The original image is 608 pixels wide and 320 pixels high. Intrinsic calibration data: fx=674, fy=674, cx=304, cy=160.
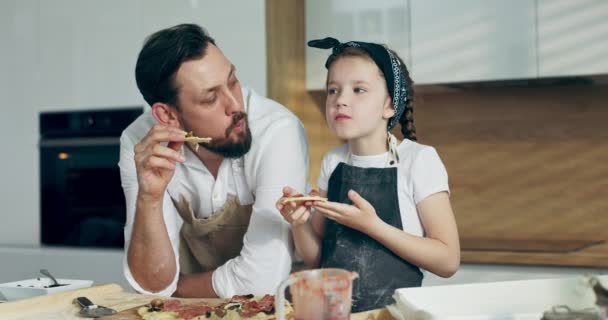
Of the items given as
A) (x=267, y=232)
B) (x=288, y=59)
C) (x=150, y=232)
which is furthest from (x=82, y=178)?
(x=267, y=232)

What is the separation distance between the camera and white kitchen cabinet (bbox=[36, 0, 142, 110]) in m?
2.95

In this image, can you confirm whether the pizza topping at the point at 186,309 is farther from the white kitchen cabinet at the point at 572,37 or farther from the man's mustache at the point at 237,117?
the white kitchen cabinet at the point at 572,37

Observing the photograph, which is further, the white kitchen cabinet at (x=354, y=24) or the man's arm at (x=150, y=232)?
the white kitchen cabinet at (x=354, y=24)

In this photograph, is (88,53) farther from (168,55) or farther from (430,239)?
(430,239)

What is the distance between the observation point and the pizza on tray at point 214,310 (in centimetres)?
113

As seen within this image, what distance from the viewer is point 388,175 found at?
1562 millimetres

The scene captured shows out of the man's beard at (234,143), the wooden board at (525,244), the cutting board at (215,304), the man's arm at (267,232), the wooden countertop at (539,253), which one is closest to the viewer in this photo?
the cutting board at (215,304)

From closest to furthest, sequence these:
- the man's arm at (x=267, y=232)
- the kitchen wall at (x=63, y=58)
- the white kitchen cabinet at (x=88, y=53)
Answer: the man's arm at (x=267, y=232) → the kitchen wall at (x=63, y=58) → the white kitchen cabinet at (x=88, y=53)

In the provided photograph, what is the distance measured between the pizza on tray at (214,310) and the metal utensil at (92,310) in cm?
6

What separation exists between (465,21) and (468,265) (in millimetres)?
939

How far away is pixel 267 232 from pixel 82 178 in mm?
1587

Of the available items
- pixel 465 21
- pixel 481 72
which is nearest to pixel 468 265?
pixel 481 72

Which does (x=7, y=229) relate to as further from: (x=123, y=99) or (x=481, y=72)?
(x=481, y=72)

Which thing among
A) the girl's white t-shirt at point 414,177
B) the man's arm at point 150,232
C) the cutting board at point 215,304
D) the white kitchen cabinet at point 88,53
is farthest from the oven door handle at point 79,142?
the cutting board at point 215,304
